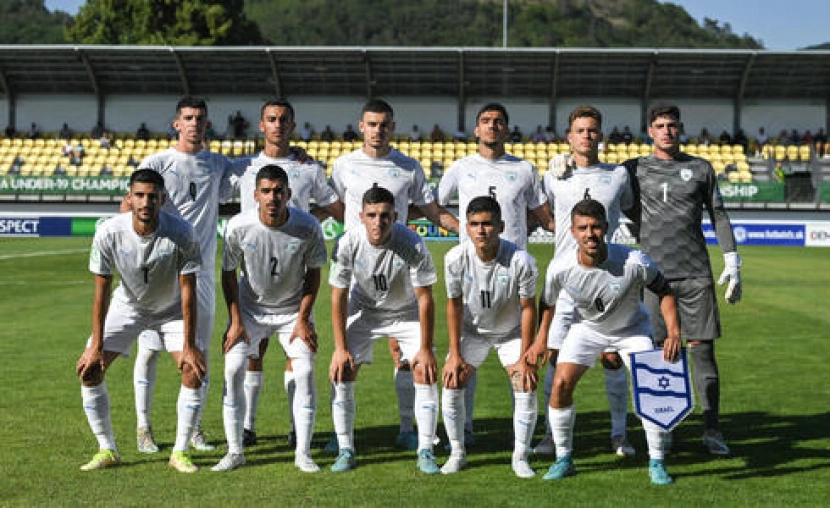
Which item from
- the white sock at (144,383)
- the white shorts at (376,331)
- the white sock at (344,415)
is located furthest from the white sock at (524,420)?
the white sock at (144,383)

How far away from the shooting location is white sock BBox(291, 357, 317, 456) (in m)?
6.73

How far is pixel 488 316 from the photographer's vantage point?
6.92m

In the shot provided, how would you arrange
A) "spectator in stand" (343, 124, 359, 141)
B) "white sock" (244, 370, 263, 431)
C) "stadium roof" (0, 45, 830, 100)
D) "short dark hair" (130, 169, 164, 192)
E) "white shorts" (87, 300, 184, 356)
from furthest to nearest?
"spectator in stand" (343, 124, 359, 141) → "stadium roof" (0, 45, 830, 100) → "white sock" (244, 370, 263, 431) → "white shorts" (87, 300, 184, 356) → "short dark hair" (130, 169, 164, 192)

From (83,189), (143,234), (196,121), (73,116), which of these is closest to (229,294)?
(143,234)

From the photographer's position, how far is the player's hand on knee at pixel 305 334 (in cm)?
681

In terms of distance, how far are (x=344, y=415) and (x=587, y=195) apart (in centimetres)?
238

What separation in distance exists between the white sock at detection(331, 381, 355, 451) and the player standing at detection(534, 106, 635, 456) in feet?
4.67

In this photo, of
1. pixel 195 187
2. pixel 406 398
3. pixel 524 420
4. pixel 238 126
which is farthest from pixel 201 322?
pixel 238 126

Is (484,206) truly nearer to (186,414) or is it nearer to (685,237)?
(685,237)

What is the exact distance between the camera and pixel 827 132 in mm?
40969

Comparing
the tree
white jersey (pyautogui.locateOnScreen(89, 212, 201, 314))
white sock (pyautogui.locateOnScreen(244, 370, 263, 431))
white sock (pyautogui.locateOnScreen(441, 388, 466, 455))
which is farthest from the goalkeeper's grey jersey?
the tree

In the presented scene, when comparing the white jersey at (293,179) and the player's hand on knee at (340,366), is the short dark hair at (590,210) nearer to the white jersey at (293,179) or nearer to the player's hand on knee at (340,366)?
the player's hand on knee at (340,366)

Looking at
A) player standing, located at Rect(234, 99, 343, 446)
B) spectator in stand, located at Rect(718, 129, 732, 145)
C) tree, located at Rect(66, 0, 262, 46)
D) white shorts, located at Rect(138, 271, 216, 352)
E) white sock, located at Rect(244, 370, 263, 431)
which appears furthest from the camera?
tree, located at Rect(66, 0, 262, 46)

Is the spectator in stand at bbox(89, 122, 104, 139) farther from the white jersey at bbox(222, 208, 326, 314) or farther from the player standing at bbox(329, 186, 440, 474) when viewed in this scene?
the player standing at bbox(329, 186, 440, 474)
